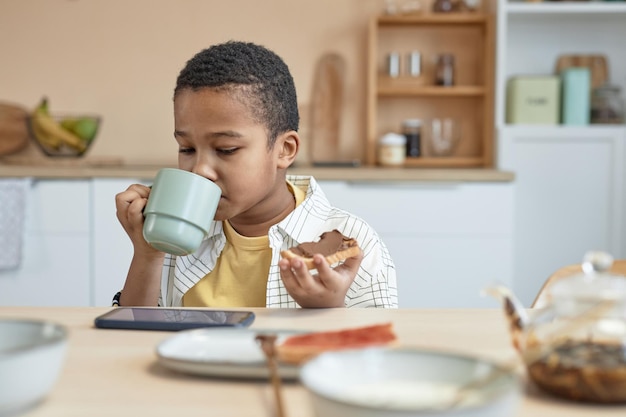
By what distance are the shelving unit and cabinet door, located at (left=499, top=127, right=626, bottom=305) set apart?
0.19 metres

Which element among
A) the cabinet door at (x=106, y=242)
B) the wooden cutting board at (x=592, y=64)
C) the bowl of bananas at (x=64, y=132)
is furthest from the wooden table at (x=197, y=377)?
the wooden cutting board at (x=592, y=64)

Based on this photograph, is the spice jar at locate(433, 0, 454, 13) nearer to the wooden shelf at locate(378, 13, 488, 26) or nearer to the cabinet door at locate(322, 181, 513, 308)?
the wooden shelf at locate(378, 13, 488, 26)

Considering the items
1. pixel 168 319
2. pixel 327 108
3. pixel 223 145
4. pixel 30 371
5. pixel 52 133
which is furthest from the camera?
pixel 327 108

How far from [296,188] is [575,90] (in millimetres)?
1883

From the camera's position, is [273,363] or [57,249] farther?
[57,249]

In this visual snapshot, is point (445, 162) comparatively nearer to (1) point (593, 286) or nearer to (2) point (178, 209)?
(2) point (178, 209)

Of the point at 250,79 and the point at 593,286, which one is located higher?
the point at 250,79

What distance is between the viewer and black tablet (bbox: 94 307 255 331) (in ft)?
2.93

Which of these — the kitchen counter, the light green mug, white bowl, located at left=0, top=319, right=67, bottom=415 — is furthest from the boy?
the kitchen counter

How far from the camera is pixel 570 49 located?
3244 millimetres

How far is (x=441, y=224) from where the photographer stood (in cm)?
278

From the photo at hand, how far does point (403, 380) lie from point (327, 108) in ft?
8.84

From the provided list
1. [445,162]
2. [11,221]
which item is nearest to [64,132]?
[11,221]

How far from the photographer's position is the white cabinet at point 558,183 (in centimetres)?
303
